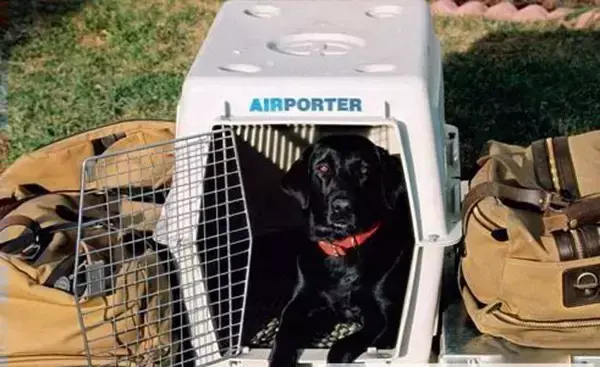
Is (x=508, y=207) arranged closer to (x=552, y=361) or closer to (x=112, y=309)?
(x=552, y=361)

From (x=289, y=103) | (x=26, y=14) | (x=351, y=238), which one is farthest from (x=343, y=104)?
(x=26, y=14)

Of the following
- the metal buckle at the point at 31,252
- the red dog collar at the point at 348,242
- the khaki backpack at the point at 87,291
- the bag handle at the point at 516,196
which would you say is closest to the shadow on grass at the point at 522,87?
the red dog collar at the point at 348,242

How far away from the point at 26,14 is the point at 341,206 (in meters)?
3.13

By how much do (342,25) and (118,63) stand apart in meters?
2.05

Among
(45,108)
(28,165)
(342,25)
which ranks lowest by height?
(45,108)

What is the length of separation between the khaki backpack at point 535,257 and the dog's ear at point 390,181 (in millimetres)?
230

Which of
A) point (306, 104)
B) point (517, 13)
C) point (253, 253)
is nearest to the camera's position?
point (306, 104)

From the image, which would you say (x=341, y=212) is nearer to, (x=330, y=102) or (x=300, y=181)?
(x=300, y=181)

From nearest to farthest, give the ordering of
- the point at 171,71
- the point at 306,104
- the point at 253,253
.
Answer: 1. the point at 306,104
2. the point at 253,253
3. the point at 171,71

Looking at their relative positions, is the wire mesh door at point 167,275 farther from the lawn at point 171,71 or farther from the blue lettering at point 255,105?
the lawn at point 171,71

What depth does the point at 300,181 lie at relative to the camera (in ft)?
10.8

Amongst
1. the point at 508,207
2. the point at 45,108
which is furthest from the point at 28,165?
the point at 508,207

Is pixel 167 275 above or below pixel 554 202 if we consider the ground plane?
below

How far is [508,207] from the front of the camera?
9.74ft
